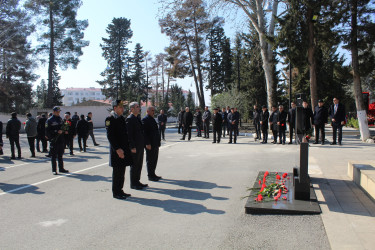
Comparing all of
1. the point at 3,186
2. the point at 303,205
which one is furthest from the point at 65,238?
the point at 3,186

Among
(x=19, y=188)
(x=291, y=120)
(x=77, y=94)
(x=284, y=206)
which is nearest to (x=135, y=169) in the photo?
(x=19, y=188)

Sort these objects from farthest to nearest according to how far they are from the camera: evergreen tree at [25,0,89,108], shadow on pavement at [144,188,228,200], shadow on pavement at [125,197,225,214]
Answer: evergreen tree at [25,0,89,108] → shadow on pavement at [144,188,228,200] → shadow on pavement at [125,197,225,214]

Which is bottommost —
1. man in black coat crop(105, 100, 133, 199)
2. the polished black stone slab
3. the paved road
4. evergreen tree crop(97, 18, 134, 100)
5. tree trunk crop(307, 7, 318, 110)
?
the paved road

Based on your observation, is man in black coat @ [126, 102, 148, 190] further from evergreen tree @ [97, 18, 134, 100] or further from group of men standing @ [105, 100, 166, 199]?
evergreen tree @ [97, 18, 134, 100]

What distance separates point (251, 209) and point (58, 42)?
136 ft

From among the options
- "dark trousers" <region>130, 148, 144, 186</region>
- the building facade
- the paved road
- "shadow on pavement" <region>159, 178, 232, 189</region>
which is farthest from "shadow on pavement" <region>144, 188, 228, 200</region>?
the building facade

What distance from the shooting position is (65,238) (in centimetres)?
420

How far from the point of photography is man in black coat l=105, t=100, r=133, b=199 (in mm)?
6070

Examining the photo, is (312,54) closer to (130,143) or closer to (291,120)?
(291,120)

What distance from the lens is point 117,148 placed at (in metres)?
6.05

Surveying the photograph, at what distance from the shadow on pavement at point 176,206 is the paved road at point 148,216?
2cm

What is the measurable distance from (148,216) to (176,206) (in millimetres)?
672

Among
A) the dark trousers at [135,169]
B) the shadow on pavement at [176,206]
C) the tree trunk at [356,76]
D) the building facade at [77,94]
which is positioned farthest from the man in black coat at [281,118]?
the building facade at [77,94]

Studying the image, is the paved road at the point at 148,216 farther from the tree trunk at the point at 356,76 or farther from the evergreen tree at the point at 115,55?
the evergreen tree at the point at 115,55
